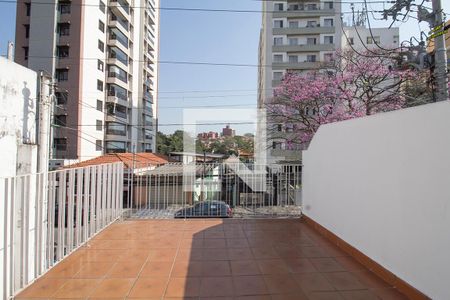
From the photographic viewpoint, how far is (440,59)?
610 centimetres

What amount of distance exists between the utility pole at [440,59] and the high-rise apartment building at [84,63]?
1818cm

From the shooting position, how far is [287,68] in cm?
3409

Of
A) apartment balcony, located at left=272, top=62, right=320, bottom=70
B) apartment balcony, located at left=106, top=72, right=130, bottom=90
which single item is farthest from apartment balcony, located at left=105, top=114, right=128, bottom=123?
apartment balcony, located at left=272, top=62, right=320, bottom=70

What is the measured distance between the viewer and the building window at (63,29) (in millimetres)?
25797

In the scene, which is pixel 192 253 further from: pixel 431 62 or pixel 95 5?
pixel 95 5

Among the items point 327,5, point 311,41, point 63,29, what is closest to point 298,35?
point 311,41

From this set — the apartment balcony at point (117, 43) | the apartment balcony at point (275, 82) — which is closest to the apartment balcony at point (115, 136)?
the apartment balcony at point (117, 43)

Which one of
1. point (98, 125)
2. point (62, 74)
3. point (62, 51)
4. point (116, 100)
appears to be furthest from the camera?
point (116, 100)

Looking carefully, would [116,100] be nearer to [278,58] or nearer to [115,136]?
[115,136]

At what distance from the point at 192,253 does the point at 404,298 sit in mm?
2454

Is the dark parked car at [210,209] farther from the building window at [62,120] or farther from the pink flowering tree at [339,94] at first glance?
the building window at [62,120]

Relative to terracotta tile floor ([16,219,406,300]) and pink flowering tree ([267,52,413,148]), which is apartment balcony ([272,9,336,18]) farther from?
terracotta tile floor ([16,219,406,300])

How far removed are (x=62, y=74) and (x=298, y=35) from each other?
77.6 ft

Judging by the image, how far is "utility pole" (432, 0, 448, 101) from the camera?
585 centimetres
